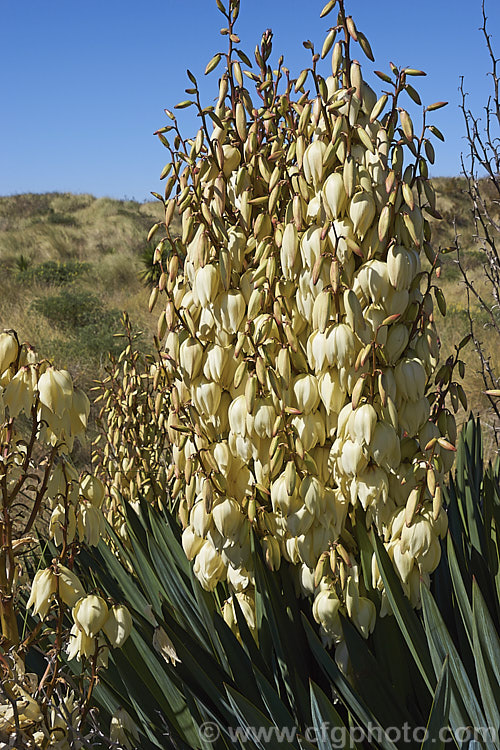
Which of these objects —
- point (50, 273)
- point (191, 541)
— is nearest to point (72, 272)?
point (50, 273)

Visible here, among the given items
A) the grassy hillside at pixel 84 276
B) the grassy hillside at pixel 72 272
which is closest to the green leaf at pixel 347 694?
the grassy hillside at pixel 84 276

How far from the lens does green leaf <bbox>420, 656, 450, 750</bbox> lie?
880 mm

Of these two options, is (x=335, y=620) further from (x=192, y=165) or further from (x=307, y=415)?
(x=192, y=165)

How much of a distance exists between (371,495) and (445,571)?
53 cm

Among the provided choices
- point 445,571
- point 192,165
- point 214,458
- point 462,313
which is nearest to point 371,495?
point 214,458

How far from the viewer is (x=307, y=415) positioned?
1037 mm

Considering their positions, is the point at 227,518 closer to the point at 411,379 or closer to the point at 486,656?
the point at 411,379

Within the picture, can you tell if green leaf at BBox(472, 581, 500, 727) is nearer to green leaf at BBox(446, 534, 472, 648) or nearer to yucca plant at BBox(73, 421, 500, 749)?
yucca plant at BBox(73, 421, 500, 749)

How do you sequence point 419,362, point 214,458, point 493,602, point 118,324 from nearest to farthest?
point 419,362
point 214,458
point 493,602
point 118,324

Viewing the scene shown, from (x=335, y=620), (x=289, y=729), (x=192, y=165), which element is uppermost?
(x=192, y=165)

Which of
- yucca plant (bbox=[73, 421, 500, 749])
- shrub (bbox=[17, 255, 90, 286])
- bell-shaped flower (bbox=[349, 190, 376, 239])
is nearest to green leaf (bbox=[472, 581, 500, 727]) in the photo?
yucca plant (bbox=[73, 421, 500, 749])

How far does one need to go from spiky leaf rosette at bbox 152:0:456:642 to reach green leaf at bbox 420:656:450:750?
0.18 m

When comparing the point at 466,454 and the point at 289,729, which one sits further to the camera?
the point at 466,454

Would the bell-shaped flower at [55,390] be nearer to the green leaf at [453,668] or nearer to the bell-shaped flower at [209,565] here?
the bell-shaped flower at [209,565]
